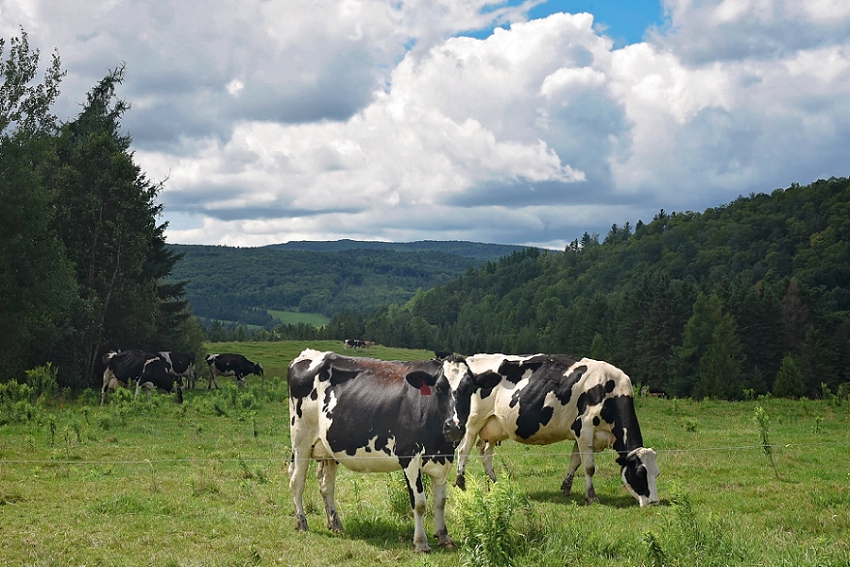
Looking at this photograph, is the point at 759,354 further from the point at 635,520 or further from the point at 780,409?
the point at 635,520

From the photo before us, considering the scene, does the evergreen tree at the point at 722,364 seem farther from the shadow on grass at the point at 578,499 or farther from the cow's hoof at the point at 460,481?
the cow's hoof at the point at 460,481

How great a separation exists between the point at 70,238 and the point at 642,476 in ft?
122

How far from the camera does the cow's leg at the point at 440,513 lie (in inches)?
424

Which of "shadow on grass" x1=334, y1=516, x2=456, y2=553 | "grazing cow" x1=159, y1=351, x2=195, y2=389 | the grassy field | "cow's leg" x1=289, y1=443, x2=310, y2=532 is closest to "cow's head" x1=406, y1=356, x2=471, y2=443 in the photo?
the grassy field

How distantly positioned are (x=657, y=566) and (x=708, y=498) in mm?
5597

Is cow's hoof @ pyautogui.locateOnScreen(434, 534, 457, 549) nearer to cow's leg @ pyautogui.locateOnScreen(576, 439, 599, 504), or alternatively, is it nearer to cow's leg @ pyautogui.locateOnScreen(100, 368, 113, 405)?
cow's leg @ pyautogui.locateOnScreen(576, 439, 599, 504)

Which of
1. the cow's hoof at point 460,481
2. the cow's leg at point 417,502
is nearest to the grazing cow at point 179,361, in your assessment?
the cow's hoof at point 460,481

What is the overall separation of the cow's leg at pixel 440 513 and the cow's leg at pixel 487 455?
4.32 metres

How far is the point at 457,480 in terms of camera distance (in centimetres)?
1510

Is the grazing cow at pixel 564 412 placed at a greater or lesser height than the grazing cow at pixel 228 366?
greater

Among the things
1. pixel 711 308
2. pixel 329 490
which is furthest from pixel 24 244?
pixel 711 308

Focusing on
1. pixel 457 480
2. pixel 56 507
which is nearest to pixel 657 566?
pixel 457 480

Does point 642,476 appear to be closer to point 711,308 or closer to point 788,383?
point 788,383

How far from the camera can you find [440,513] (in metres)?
11.0
